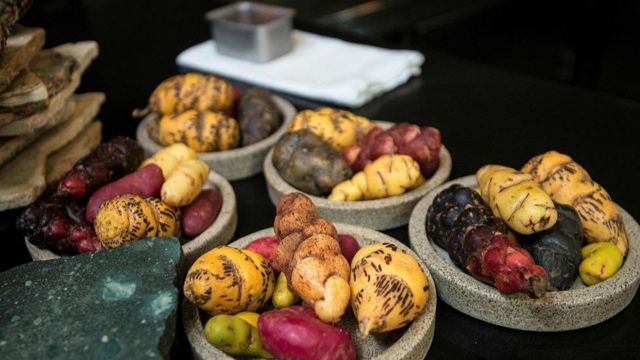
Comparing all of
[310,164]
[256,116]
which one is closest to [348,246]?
[310,164]

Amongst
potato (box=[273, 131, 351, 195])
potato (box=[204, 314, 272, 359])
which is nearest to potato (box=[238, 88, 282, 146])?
potato (box=[273, 131, 351, 195])

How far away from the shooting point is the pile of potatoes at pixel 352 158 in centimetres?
92

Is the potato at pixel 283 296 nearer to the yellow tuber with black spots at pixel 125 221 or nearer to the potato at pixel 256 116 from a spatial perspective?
the yellow tuber with black spots at pixel 125 221

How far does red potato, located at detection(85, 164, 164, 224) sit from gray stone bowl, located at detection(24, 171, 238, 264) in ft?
0.23

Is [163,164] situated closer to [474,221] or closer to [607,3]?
[474,221]

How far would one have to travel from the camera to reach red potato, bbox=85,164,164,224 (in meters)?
0.85

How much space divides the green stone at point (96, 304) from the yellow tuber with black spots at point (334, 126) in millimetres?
348

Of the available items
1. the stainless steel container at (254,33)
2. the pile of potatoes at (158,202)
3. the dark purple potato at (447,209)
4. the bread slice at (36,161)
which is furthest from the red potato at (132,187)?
the stainless steel container at (254,33)

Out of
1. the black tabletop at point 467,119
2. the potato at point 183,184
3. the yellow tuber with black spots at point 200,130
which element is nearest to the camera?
the black tabletop at point 467,119

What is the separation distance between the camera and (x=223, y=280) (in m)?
0.68

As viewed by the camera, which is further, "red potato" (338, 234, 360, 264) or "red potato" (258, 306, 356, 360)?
"red potato" (338, 234, 360, 264)

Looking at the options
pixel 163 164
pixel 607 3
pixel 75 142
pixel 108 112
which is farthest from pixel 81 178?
pixel 607 3

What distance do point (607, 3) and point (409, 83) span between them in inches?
38.3

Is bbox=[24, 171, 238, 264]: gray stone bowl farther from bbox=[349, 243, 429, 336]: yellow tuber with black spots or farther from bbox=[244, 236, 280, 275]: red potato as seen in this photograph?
bbox=[349, 243, 429, 336]: yellow tuber with black spots
